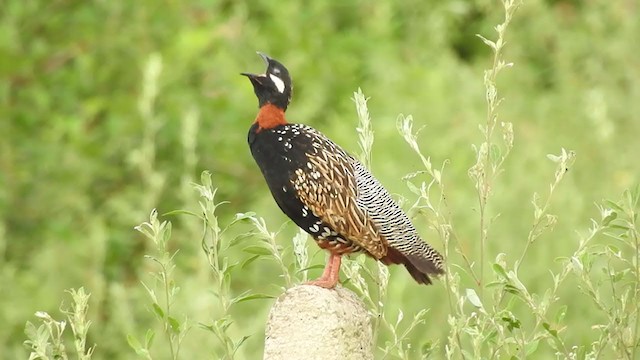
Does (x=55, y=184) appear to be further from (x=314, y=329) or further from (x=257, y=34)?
(x=314, y=329)

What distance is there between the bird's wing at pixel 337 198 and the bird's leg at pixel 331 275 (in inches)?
3.3

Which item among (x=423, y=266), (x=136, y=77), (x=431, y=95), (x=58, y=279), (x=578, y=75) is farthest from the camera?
(x=578, y=75)

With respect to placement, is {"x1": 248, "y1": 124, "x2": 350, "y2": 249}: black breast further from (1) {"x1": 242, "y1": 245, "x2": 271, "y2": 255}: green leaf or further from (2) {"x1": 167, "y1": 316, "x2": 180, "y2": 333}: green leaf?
(2) {"x1": 167, "y1": 316, "x2": 180, "y2": 333}: green leaf

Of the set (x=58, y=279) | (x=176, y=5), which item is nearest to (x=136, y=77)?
(x=176, y=5)

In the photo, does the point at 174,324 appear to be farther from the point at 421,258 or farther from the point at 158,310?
the point at 421,258

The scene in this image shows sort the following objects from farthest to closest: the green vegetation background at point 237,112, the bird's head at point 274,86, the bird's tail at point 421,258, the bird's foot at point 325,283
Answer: the green vegetation background at point 237,112
the bird's head at point 274,86
the bird's tail at point 421,258
the bird's foot at point 325,283

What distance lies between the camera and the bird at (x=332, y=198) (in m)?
4.02

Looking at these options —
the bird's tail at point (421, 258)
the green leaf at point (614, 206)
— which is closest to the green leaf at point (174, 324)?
the bird's tail at point (421, 258)

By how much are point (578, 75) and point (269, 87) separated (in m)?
9.65

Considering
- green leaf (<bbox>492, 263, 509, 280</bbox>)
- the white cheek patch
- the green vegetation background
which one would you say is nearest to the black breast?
the white cheek patch

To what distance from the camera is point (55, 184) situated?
11.7 meters

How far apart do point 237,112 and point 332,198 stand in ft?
27.3

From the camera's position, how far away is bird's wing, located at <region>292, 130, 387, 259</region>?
401 centimetres

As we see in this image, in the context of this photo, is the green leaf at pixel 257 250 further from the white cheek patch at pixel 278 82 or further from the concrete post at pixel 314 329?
the white cheek patch at pixel 278 82
